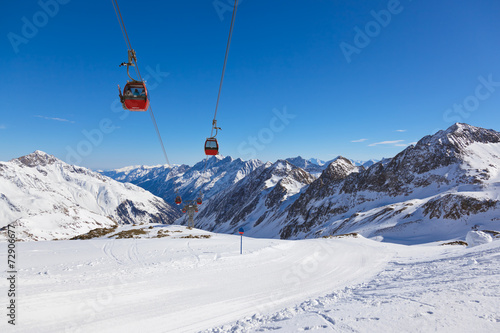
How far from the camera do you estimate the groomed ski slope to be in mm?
6734

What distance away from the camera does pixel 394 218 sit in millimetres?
61531

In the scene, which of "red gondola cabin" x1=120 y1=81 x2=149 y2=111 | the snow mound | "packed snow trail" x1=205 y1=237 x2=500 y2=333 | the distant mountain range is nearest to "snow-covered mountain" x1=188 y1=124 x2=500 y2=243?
the distant mountain range

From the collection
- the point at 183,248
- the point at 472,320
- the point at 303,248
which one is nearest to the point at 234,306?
the point at 472,320

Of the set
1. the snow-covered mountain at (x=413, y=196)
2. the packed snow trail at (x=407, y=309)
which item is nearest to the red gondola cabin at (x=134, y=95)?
the packed snow trail at (x=407, y=309)

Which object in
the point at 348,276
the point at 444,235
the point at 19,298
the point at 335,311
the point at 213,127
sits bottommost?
the point at 444,235

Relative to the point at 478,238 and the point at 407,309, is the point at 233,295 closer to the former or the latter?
the point at 407,309

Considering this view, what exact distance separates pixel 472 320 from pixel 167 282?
1157 centimetres

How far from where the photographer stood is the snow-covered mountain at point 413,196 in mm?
53312

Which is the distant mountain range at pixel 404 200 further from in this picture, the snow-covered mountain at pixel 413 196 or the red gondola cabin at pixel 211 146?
the red gondola cabin at pixel 211 146

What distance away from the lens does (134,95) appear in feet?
37.7

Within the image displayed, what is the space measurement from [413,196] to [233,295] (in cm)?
9645

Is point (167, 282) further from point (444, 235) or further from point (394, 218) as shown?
point (394, 218)

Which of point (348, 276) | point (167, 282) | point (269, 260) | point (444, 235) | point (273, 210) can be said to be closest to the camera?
point (167, 282)

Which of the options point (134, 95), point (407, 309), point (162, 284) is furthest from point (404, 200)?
point (134, 95)
